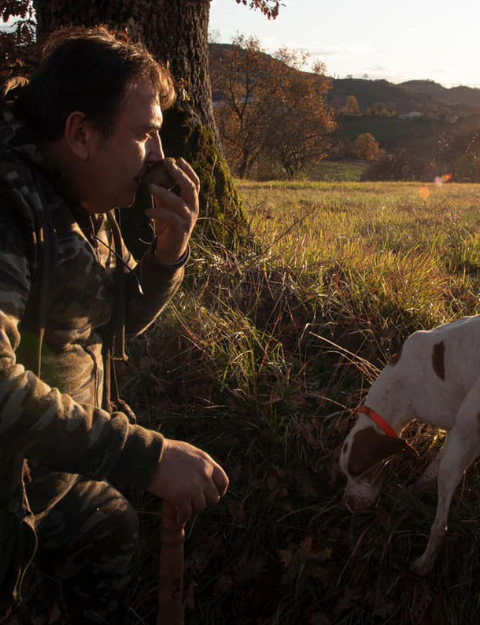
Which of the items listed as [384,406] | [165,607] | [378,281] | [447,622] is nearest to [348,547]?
[447,622]

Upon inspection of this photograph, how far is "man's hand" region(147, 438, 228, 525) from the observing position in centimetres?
144

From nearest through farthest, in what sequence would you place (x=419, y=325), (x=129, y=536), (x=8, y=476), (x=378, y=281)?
(x=8, y=476)
(x=129, y=536)
(x=419, y=325)
(x=378, y=281)

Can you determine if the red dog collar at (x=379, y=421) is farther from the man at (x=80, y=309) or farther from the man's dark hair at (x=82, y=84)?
the man's dark hair at (x=82, y=84)

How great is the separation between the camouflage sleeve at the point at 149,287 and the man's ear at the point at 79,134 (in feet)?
1.75

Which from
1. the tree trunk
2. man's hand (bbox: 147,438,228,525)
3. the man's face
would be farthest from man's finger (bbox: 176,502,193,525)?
the tree trunk

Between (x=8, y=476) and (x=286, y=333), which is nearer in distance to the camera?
(x=8, y=476)

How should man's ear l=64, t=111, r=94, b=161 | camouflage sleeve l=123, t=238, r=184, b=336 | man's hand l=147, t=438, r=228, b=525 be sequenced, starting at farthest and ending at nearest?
camouflage sleeve l=123, t=238, r=184, b=336 < man's ear l=64, t=111, r=94, b=161 < man's hand l=147, t=438, r=228, b=525

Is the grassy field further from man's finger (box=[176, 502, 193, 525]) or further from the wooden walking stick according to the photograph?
man's finger (box=[176, 502, 193, 525])

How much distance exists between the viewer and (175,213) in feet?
6.04

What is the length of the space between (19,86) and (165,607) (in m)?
1.80

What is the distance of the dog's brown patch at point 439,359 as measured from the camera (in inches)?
99.7

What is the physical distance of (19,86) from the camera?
1.72 meters

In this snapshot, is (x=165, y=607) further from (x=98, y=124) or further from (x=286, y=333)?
(x=286, y=333)

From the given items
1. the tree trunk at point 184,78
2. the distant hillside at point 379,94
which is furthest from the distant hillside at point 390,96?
the tree trunk at point 184,78
